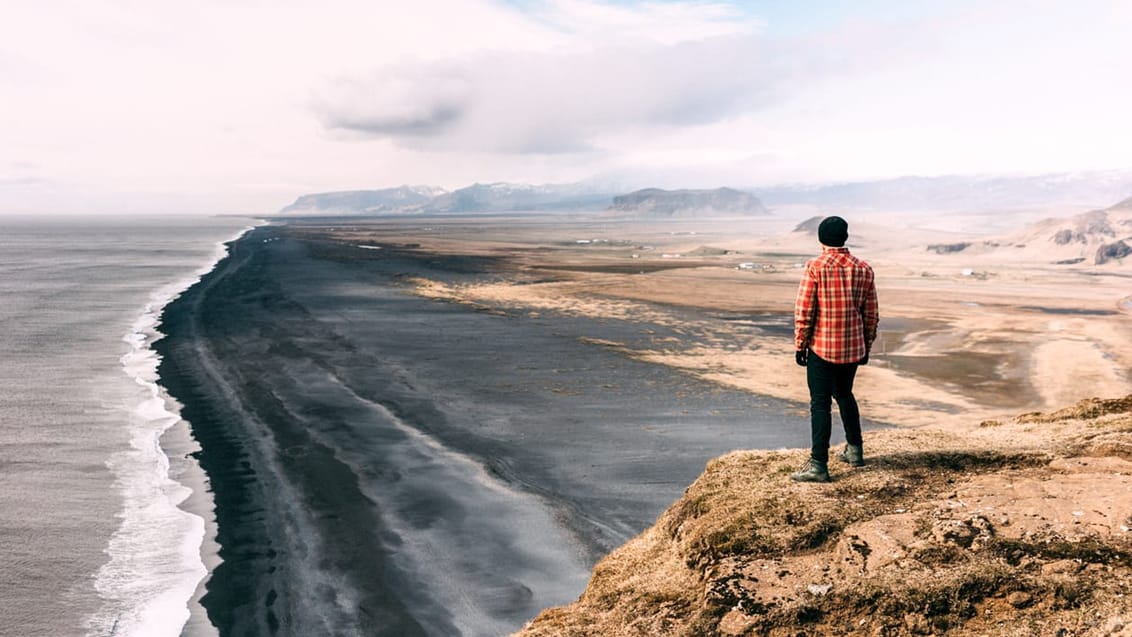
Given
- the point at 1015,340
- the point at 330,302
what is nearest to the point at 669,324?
the point at 1015,340

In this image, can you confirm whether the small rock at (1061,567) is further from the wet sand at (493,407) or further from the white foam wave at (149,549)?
the white foam wave at (149,549)

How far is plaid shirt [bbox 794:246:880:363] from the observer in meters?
6.95

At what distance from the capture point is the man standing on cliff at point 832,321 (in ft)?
22.8

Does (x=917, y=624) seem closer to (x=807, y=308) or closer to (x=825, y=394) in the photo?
(x=825, y=394)

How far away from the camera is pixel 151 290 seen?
56688 millimetres

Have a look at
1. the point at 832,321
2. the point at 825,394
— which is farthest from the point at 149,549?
the point at 832,321

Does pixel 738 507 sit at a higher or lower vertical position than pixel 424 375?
higher

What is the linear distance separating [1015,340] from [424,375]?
29.0 meters

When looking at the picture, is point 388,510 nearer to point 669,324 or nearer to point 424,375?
point 424,375

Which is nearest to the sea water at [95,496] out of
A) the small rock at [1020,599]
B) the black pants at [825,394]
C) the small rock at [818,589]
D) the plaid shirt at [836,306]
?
the small rock at [818,589]

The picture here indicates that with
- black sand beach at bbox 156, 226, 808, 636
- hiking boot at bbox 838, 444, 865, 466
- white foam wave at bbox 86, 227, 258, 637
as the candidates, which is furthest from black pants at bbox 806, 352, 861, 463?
white foam wave at bbox 86, 227, 258, 637

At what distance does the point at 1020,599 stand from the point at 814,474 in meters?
2.12

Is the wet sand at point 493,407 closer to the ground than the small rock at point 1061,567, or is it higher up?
closer to the ground

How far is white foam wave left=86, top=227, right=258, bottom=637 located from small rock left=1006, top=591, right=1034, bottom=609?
32.7ft
